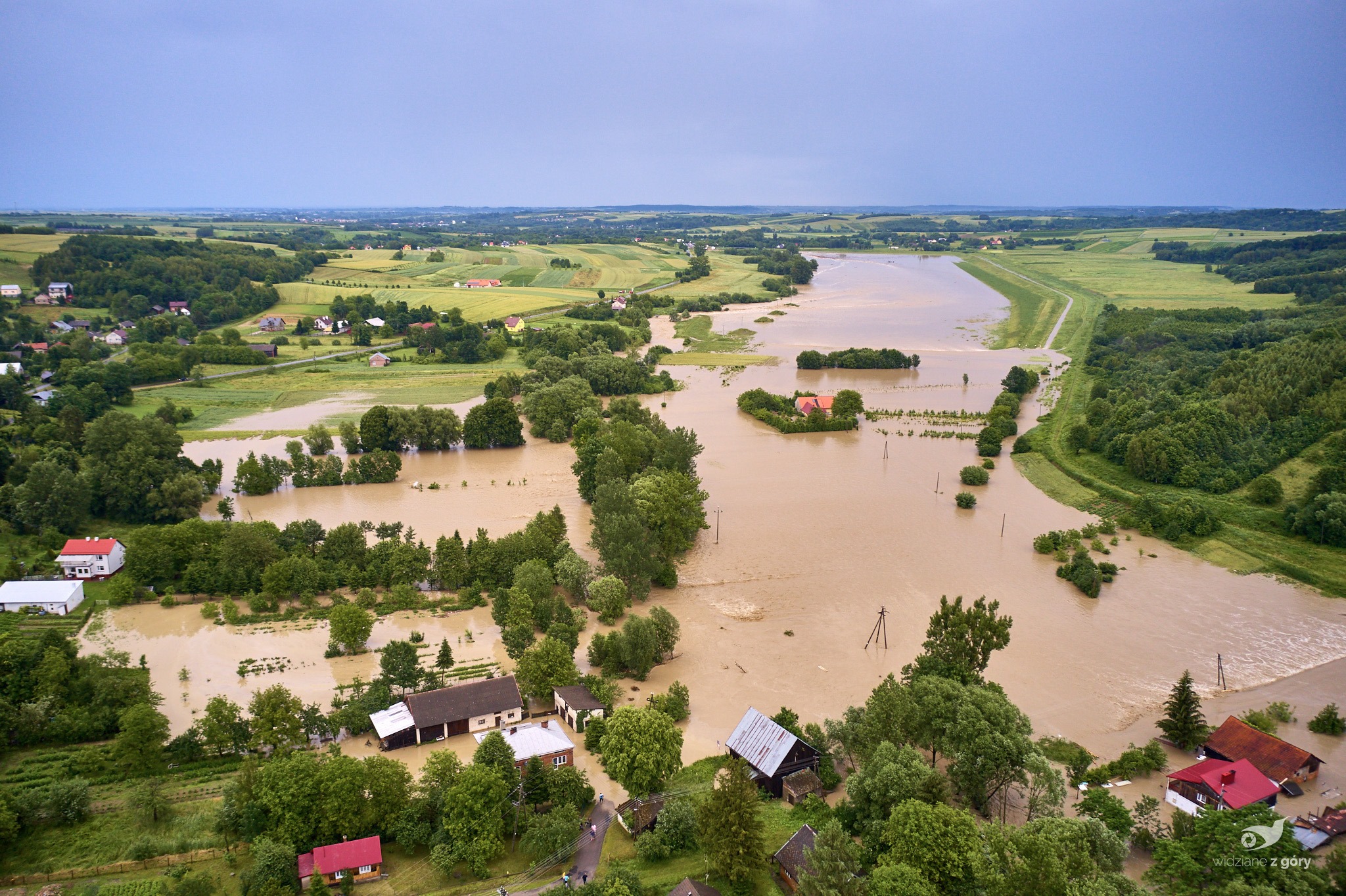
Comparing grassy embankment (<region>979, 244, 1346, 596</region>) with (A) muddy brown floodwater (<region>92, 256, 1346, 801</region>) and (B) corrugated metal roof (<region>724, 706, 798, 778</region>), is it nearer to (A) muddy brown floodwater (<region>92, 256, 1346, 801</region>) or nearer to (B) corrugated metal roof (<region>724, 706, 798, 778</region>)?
(A) muddy brown floodwater (<region>92, 256, 1346, 801</region>)

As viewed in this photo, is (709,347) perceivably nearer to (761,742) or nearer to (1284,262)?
(761,742)

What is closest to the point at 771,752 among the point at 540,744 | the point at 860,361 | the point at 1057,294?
the point at 540,744

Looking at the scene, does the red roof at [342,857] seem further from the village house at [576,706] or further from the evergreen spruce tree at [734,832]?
the evergreen spruce tree at [734,832]

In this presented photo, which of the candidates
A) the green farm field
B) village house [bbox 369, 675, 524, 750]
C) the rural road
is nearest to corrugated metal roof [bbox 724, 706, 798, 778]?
village house [bbox 369, 675, 524, 750]

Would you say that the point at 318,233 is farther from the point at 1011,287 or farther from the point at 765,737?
the point at 765,737

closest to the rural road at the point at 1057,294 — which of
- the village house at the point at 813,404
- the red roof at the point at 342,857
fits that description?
the village house at the point at 813,404
